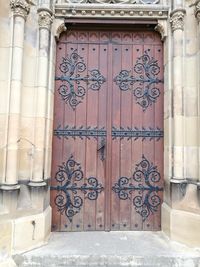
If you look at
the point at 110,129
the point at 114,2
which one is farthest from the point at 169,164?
the point at 114,2

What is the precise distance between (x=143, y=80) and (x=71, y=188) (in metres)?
1.51

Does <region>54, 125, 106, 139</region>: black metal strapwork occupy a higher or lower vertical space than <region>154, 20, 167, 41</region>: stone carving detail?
lower

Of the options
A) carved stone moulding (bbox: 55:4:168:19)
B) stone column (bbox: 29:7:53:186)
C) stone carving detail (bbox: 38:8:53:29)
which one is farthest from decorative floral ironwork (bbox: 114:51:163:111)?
stone carving detail (bbox: 38:8:53:29)

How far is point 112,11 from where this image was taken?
2.95 meters

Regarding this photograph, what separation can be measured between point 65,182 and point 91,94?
Answer: 1060 millimetres

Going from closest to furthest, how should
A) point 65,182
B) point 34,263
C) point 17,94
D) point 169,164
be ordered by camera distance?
point 34,263 → point 17,94 → point 169,164 → point 65,182

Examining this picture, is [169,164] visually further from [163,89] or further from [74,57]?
[74,57]

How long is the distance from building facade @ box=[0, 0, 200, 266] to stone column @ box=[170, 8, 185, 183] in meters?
0.01

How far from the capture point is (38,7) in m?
2.80

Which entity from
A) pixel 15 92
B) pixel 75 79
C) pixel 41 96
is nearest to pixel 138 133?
pixel 75 79

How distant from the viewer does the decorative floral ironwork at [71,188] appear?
295 cm

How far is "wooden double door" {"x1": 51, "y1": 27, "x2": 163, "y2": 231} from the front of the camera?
2.96m

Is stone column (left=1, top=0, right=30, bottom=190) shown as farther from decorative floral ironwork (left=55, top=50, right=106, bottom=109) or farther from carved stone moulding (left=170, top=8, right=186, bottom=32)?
carved stone moulding (left=170, top=8, right=186, bottom=32)

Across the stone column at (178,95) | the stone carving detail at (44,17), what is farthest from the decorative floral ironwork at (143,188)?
the stone carving detail at (44,17)
